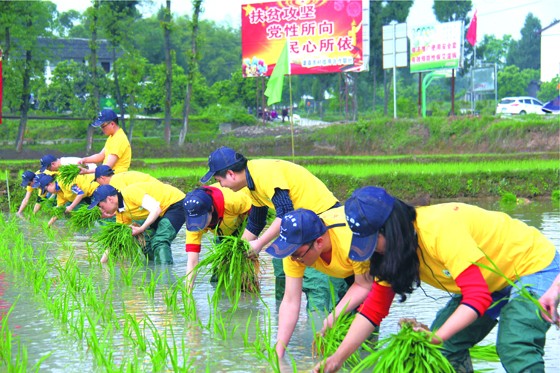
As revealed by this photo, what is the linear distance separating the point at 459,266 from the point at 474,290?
0.11 meters

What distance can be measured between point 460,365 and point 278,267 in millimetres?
2671

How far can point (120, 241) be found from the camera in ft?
27.8

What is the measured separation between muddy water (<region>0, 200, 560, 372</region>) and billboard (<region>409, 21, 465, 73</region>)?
29943 mm

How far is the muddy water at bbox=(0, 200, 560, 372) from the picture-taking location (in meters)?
5.15

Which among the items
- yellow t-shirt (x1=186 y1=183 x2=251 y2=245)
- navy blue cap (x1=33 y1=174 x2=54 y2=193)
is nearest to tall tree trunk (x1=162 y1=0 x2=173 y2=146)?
navy blue cap (x1=33 y1=174 x2=54 y2=193)

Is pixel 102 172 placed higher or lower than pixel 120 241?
higher

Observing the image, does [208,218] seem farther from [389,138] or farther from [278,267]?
[389,138]

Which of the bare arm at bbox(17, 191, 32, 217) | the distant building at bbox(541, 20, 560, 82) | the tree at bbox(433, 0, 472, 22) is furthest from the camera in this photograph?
the distant building at bbox(541, 20, 560, 82)

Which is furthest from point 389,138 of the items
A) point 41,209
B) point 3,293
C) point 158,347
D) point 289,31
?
point 158,347

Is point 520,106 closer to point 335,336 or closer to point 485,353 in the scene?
point 485,353

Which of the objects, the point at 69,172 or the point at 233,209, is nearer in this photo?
the point at 233,209

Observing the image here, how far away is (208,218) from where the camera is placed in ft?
21.6

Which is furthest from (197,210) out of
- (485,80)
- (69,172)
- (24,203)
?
(485,80)

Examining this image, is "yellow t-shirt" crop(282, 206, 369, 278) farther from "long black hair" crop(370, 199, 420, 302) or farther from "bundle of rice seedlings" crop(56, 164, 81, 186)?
"bundle of rice seedlings" crop(56, 164, 81, 186)
